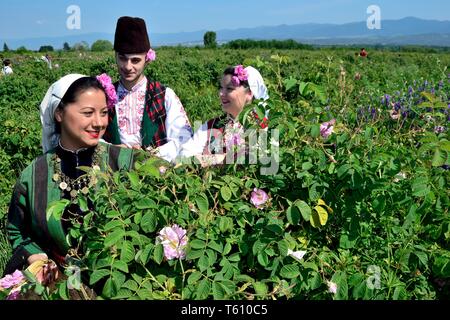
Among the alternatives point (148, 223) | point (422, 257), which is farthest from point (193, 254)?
point (422, 257)

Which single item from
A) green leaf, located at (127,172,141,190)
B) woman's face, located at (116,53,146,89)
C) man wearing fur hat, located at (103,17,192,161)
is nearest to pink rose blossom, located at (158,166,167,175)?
green leaf, located at (127,172,141,190)

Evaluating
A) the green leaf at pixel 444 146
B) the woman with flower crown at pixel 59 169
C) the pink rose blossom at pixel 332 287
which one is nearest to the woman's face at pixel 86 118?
the woman with flower crown at pixel 59 169

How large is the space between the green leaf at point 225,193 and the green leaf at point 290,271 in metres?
0.24

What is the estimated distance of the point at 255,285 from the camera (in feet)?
4.19

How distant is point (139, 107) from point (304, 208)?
1.78 m

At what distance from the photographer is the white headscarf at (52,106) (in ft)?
6.81

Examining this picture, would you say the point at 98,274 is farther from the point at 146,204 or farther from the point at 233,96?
the point at 233,96

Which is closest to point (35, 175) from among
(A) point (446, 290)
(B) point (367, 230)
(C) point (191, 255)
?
(C) point (191, 255)

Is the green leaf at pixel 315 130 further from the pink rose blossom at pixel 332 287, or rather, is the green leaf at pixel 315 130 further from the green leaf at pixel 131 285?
Answer: the green leaf at pixel 131 285

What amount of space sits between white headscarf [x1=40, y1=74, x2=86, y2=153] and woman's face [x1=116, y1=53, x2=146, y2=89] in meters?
0.74

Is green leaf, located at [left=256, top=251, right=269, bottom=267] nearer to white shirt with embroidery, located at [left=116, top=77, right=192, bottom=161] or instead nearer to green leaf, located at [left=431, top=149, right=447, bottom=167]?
green leaf, located at [left=431, top=149, right=447, bottom=167]

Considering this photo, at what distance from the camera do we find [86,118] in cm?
204

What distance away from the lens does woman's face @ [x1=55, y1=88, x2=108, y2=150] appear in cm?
204
